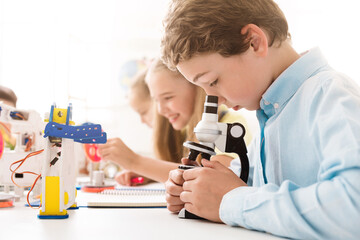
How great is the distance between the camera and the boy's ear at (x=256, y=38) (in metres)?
0.81

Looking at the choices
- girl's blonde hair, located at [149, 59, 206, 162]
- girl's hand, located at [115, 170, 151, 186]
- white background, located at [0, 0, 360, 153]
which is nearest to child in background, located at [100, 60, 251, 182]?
girl's blonde hair, located at [149, 59, 206, 162]

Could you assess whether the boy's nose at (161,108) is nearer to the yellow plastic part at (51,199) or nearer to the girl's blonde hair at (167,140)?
the girl's blonde hair at (167,140)

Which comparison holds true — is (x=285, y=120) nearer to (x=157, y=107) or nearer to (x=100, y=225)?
(x=100, y=225)

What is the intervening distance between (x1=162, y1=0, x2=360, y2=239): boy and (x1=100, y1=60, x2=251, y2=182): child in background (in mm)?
617

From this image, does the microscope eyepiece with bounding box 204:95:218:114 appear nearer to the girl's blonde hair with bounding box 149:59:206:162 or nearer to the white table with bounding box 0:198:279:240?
the white table with bounding box 0:198:279:240

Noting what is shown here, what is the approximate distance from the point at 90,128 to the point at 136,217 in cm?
22

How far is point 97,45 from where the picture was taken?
408 cm

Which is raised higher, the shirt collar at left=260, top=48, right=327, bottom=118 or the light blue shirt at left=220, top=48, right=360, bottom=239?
the shirt collar at left=260, top=48, right=327, bottom=118

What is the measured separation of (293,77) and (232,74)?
0.13 meters

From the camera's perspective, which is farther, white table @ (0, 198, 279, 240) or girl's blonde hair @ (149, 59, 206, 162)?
girl's blonde hair @ (149, 59, 206, 162)

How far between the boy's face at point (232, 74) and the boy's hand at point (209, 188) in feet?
0.59

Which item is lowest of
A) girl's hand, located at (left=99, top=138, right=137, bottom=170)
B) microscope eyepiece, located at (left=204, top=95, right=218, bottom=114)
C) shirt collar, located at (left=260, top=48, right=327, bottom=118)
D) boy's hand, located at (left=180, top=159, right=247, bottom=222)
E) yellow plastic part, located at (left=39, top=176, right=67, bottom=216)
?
girl's hand, located at (left=99, top=138, right=137, bottom=170)

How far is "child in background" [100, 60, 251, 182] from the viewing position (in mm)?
1615

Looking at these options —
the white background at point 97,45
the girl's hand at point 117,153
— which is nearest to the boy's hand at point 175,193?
the girl's hand at point 117,153
